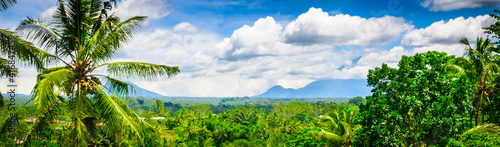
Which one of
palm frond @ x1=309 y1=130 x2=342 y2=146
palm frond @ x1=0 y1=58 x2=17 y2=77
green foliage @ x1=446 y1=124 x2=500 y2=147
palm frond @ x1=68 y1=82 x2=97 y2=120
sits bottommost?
palm frond @ x1=309 y1=130 x2=342 y2=146

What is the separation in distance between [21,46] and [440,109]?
41.9 feet

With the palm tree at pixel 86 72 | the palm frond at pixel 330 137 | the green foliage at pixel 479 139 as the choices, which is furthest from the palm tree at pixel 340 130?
the palm tree at pixel 86 72

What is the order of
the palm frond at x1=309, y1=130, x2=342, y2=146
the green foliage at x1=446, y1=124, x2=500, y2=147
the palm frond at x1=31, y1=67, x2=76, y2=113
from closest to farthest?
the palm frond at x1=31, y1=67, x2=76, y2=113, the green foliage at x1=446, y1=124, x2=500, y2=147, the palm frond at x1=309, y1=130, x2=342, y2=146

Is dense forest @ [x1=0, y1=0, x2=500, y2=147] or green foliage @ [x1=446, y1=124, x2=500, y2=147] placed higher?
dense forest @ [x1=0, y1=0, x2=500, y2=147]

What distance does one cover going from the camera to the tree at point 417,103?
10.1 metres

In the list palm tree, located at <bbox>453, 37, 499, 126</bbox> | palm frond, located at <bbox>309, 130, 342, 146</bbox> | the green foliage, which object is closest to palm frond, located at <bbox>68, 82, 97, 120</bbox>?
the green foliage

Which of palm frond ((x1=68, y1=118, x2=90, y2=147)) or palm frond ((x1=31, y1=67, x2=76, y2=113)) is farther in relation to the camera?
palm frond ((x1=68, y1=118, x2=90, y2=147))

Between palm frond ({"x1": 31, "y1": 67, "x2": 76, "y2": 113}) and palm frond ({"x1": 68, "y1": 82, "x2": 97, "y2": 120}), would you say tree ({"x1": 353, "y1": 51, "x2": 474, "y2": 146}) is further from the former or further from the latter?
palm frond ({"x1": 31, "y1": 67, "x2": 76, "y2": 113})

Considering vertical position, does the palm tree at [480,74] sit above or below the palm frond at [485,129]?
above

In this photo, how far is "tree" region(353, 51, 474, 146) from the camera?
33.3ft

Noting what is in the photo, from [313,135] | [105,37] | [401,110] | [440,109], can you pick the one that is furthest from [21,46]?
[313,135]

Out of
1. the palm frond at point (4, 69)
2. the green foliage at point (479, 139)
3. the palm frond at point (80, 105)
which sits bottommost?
the green foliage at point (479, 139)

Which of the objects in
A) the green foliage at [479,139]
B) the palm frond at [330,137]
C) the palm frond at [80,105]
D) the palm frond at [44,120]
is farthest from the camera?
the palm frond at [330,137]

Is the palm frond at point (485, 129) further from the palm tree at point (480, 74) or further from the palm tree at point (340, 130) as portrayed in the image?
the palm tree at point (340, 130)
